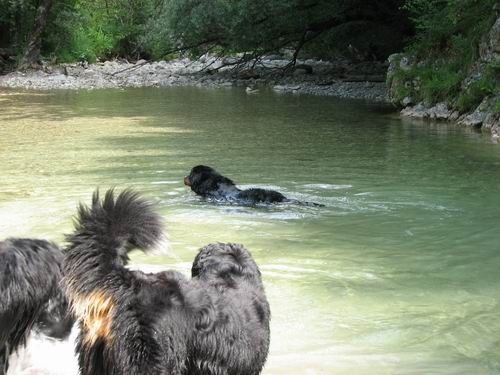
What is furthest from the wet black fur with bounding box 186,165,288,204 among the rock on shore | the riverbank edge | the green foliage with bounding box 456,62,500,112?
the rock on shore

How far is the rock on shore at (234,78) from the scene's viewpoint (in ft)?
91.6

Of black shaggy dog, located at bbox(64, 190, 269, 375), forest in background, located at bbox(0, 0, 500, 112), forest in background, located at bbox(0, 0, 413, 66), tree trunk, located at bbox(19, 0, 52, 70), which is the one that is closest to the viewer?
black shaggy dog, located at bbox(64, 190, 269, 375)

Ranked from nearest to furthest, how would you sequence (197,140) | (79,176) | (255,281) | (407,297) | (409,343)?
1. (255,281)
2. (409,343)
3. (407,297)
4. (79,176)
5. (197,140)

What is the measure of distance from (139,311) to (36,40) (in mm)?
34917

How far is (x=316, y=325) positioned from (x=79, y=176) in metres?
6.21

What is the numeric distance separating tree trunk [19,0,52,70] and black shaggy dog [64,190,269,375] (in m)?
33.4

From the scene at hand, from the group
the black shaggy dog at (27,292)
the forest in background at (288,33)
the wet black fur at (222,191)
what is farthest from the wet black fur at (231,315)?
the forest in background at (288,33)

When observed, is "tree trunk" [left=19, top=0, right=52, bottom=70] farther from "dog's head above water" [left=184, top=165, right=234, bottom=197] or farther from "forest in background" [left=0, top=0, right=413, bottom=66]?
"dog's head above water" [left=184, top=165, right=234, bottom=197]

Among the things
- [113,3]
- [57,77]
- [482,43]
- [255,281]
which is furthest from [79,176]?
[113,3]

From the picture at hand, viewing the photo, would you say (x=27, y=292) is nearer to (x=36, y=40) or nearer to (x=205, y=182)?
(x=205, y=182)

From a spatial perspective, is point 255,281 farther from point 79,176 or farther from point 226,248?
point 79,176

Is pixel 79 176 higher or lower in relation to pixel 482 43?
lower

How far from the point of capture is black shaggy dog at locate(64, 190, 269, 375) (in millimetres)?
3367

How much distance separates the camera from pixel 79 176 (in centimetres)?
1078
